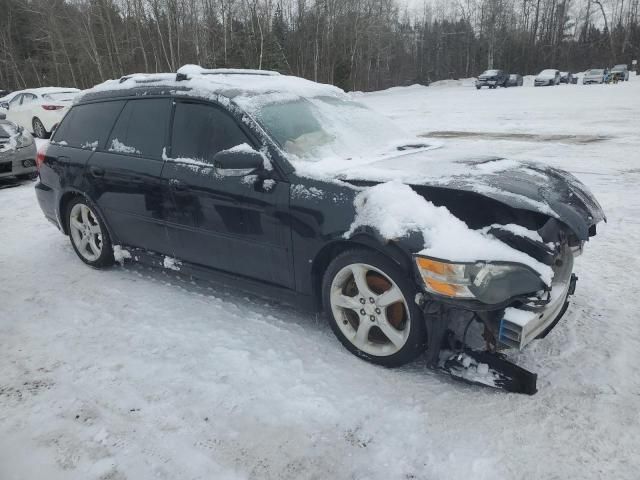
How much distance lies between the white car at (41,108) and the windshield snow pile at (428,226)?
46.8 ft

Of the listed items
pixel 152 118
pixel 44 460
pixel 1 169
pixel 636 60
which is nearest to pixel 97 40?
pixel 1 169

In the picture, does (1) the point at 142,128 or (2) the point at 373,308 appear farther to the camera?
(1) the point at 142,128

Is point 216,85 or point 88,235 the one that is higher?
point 216,85

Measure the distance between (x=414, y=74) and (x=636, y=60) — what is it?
78.7 feet

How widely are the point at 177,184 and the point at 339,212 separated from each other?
4.64 ft

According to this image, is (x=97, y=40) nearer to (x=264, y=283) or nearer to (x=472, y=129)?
(x=472, y=129)

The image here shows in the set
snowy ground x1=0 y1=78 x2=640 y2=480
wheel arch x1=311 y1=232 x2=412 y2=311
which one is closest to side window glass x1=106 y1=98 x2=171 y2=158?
snowy ground x1=0 y1=78 x2=640 y2=480

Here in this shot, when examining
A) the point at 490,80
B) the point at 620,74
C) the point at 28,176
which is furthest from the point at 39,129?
the point at 620,74

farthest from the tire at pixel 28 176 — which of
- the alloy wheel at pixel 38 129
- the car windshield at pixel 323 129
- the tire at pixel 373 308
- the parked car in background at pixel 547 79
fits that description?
the parked car in background at pixel 547 79

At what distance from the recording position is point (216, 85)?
3.53 m

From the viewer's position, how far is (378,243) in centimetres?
261

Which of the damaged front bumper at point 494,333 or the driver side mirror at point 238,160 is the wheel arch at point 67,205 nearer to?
the driver side mirror at point 238,160

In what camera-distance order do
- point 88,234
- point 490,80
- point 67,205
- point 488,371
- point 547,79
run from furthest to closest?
point 490,80, point 547,79, point 67,205, point 88,234, point 488,371

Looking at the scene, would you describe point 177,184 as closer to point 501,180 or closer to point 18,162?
point 501,180
